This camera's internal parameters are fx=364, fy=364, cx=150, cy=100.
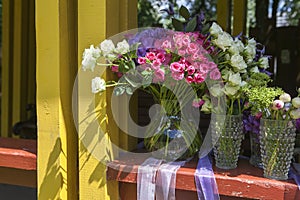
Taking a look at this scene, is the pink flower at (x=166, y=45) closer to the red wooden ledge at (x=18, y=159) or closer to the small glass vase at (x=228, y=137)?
the small glass vase at (x=228, y=137)

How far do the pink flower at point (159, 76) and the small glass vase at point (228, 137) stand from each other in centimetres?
22

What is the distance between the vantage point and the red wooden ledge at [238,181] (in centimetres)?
106

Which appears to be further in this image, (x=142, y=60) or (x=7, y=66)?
(x=7, y=66)

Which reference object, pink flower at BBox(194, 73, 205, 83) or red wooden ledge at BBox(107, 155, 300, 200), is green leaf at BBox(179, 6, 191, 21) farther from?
red wooden ledge at BBox(107, 155, 300, 200)

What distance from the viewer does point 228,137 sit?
3.89ft

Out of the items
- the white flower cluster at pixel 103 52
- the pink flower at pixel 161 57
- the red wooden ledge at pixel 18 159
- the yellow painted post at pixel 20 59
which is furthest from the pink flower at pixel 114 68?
the yellow painted post at pixel 20 59

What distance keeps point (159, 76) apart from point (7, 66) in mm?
2894

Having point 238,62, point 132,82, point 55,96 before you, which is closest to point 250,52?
point 238,62

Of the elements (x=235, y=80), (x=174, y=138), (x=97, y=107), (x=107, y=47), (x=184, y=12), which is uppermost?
(x=184, y=12)

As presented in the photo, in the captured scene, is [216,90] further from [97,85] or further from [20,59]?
[20,59]

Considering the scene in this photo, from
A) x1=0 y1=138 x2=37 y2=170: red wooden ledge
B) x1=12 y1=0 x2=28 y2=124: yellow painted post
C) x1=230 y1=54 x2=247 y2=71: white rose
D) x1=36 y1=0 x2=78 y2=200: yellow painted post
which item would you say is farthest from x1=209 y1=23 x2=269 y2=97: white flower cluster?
x1=12 y1=0 x2=28 y2=124: yellow painted post

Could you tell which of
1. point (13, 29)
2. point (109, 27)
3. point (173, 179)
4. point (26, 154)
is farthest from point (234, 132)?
point (13, 29)

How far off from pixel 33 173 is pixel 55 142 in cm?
23

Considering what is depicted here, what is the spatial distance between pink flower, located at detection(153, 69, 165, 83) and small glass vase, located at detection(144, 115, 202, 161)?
5.7 inches
